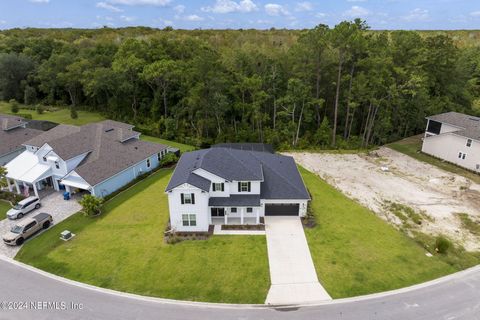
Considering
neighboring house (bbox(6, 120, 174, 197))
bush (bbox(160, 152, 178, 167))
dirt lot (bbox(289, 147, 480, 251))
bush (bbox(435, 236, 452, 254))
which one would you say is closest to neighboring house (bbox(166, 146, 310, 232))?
dirt lot (bbox(289, 147, 480, 251))

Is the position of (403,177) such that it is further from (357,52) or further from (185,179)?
(185,179)

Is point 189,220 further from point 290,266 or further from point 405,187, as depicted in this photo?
point 405,187

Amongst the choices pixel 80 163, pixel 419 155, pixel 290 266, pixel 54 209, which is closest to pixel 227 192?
pixel 290 266

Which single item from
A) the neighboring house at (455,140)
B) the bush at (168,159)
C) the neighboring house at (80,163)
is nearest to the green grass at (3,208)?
the neighboring house at (80,163)

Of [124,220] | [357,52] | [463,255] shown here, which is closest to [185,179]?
[124,220]

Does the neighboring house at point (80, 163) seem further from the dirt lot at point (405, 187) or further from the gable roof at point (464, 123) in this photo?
the gable roof at point (464, 123)

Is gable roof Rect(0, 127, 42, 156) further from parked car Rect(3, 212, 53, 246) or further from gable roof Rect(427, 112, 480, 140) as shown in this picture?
gable roof Rect(427, 112, 480, 140)
